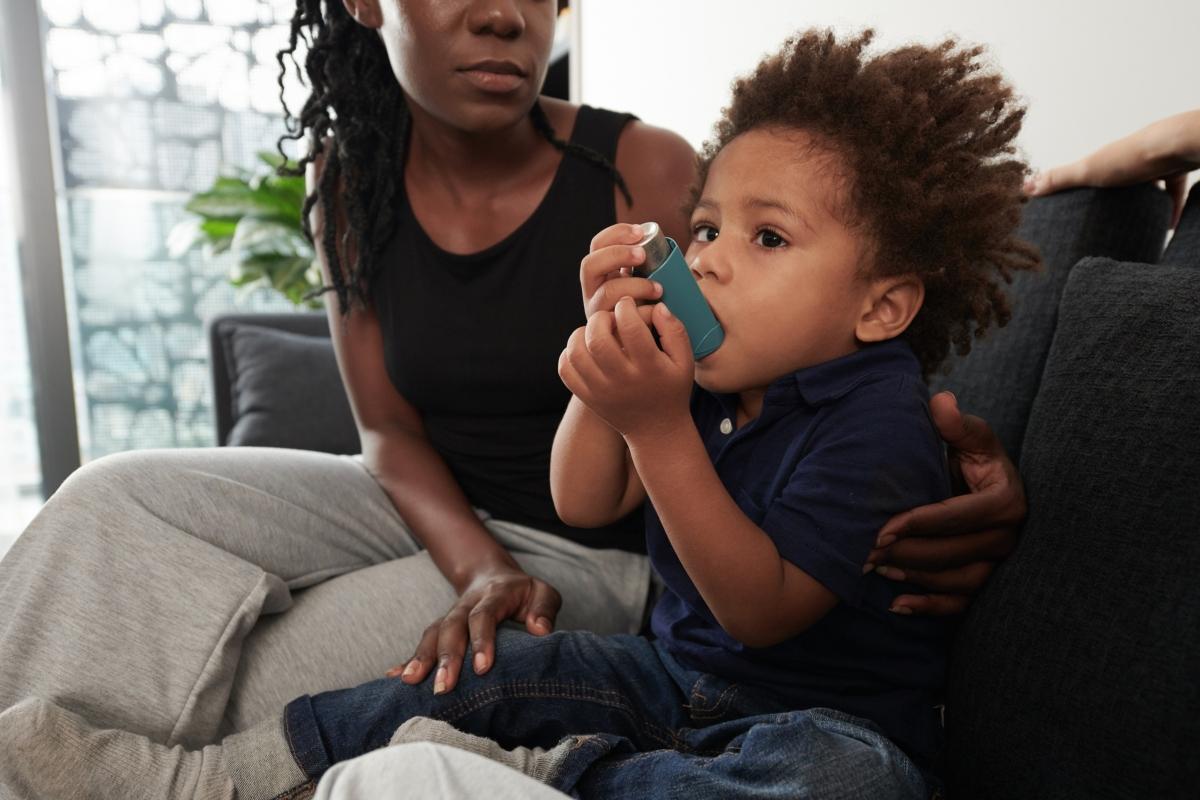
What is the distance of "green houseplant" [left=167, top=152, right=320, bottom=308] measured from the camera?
2.97m

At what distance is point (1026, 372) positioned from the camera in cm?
100

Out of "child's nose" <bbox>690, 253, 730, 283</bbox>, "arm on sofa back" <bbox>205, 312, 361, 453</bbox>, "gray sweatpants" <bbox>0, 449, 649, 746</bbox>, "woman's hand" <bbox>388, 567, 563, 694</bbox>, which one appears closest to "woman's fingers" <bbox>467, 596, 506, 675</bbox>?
"woman's hand" <bbox>388, 567, 563, 694</bbox>

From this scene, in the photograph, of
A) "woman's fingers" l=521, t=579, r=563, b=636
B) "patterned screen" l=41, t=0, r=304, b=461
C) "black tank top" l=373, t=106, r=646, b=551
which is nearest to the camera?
"woman's fingers" l=521, t=579, r=563, b=636

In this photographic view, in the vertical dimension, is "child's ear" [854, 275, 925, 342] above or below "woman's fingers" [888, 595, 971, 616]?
above

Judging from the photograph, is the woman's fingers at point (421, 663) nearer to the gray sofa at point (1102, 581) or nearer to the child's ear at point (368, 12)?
the gray sofa at point (1102, 581)

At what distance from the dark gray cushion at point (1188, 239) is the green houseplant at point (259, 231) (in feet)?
8.12

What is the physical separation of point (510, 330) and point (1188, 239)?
0.76 metres

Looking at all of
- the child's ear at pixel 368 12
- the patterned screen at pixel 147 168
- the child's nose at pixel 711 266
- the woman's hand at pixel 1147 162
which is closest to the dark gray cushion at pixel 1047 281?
the woman's hand at pixel 1147 162

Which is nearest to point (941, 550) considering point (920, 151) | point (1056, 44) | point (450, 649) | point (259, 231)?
point (920, 151)

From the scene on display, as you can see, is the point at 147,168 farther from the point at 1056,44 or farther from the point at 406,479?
the point at 1056,44

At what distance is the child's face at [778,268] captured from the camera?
0.79 m

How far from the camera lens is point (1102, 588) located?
67 cm

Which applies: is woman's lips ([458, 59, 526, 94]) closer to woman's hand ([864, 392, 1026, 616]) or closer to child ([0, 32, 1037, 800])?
child ([0, 32, 1037, 800])

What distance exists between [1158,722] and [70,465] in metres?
3.92
